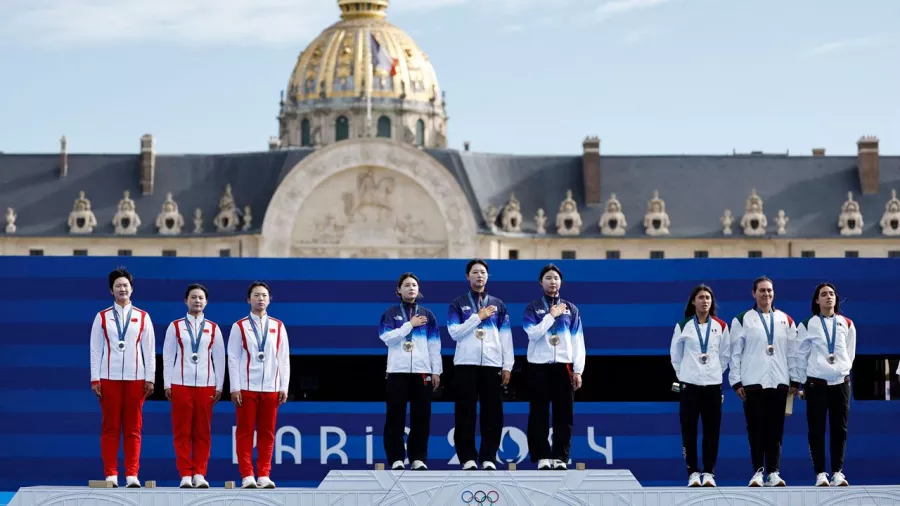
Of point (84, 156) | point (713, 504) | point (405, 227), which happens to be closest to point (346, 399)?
point (713, 504)

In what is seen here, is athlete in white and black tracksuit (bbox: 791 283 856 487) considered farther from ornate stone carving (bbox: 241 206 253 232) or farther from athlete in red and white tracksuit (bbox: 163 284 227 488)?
ornate stone carving (bbox: 241 206 253 232)

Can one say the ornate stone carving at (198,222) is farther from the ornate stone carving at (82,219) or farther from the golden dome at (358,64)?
the golden dome at (358,64)

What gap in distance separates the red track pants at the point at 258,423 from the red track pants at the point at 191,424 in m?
0.44

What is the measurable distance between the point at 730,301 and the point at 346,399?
5.50 metres

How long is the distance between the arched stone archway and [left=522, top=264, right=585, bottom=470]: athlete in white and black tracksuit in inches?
2810

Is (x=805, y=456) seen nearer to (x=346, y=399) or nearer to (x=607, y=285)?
(x=607, y=285)

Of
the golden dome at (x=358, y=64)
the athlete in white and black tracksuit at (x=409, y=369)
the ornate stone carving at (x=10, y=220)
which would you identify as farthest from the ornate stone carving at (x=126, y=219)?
the athlete in white and black tracksuit at (x=409, y=369)

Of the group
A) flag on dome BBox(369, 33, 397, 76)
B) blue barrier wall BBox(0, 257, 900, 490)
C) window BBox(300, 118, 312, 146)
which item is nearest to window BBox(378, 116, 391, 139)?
flag on dome BBox(369, 33, 397, 76)

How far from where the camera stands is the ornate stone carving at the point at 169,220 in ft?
335

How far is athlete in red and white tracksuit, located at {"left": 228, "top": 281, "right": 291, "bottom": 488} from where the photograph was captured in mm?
26188

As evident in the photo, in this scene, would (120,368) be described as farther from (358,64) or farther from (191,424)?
(358,64)

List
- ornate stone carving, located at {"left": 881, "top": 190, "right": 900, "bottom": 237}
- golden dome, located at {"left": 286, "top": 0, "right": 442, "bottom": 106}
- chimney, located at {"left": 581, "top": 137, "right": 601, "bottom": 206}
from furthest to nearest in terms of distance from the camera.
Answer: golden dome, located at {"left": 286, "top": 0, "right": 442, "bottom": 106} → chimney, located at {"left": 581, "top": 137, "right": 601, "bottom": 206} → ornate stone carving, located at {"left": 881, "top": 190, "right": 900, "bottom": 237}

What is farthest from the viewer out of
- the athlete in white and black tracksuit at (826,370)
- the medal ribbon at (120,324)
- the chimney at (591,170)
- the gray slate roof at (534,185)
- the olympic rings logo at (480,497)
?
the chimney at (591,170)

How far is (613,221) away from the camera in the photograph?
333 feet
